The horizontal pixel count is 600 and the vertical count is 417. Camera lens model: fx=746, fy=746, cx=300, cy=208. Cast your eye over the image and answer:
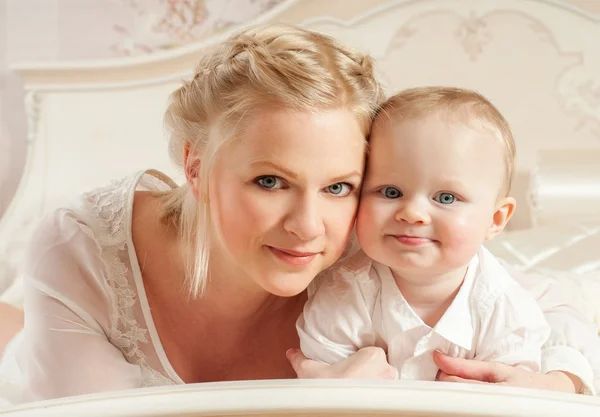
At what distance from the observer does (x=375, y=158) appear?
121 cm

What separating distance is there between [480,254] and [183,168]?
562 millimetres

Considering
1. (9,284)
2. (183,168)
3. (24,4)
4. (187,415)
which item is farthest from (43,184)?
(187,415)

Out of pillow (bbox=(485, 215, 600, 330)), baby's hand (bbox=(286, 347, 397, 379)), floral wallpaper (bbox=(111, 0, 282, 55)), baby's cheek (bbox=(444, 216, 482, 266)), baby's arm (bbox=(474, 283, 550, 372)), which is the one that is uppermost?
floral wallpaper (bbox=(111, 0, 282, 55))

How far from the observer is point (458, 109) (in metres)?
1.19

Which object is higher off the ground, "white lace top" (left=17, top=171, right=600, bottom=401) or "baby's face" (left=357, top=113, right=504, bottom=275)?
"baby's face" (left=357, top=113, right=504, bottom=275)

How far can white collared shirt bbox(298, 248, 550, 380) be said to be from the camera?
1.22m

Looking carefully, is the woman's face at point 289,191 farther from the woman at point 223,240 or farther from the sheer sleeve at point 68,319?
the sheer sleeve at point 68,319

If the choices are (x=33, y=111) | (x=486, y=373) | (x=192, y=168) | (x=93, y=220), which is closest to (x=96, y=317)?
(x=93, y=220)

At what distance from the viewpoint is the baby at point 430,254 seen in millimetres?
1167

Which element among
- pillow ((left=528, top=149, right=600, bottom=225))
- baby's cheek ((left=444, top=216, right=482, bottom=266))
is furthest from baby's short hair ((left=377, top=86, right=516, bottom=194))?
pillow ((left=528, top=149, right=600, bottom=225))

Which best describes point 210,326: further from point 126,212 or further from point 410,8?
point 410,8

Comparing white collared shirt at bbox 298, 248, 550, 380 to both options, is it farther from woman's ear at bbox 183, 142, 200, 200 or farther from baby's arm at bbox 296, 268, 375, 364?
woman's ear at bbox 183, 142, 200, 200

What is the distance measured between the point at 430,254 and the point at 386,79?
1.73 metres

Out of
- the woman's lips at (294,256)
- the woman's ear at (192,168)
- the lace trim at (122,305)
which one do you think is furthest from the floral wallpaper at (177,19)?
the woman's lips at (294,256)
